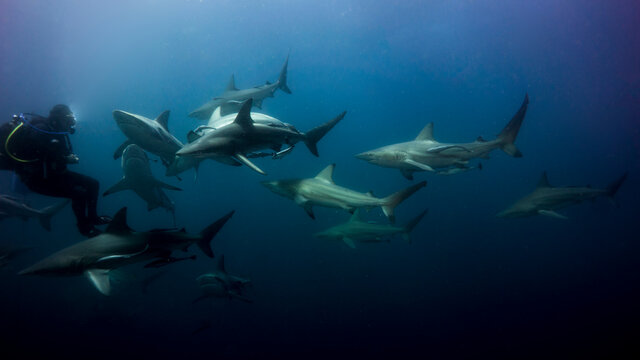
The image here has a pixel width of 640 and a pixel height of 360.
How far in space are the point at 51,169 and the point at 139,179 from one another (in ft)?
5.34

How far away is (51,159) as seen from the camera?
5844 mm

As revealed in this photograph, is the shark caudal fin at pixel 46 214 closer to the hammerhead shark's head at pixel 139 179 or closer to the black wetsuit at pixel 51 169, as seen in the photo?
the black wetsuit at pixel 51 169

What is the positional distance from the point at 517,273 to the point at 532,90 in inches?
2717

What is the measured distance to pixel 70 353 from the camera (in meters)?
12.1

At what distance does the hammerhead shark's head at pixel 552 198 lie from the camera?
8773 millimetres

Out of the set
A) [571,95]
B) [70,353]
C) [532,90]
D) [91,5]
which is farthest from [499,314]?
[571,95]

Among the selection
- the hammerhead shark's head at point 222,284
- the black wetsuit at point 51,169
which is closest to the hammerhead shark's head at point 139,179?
the black wetsuit at point 51,169

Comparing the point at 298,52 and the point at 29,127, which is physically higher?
the point at 298,52

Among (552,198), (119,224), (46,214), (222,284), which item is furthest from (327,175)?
(46,214)

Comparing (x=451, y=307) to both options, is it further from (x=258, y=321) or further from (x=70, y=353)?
(x=70, y=353)

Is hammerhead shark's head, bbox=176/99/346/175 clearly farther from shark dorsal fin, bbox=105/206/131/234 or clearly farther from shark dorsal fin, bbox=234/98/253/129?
shark dorsal fin, bbox=105/206/131/234

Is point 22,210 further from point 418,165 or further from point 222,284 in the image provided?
point 418,165

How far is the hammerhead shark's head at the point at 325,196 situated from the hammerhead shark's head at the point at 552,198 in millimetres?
5916

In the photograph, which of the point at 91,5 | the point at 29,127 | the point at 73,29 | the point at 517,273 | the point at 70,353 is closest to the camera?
the point at 29,127
